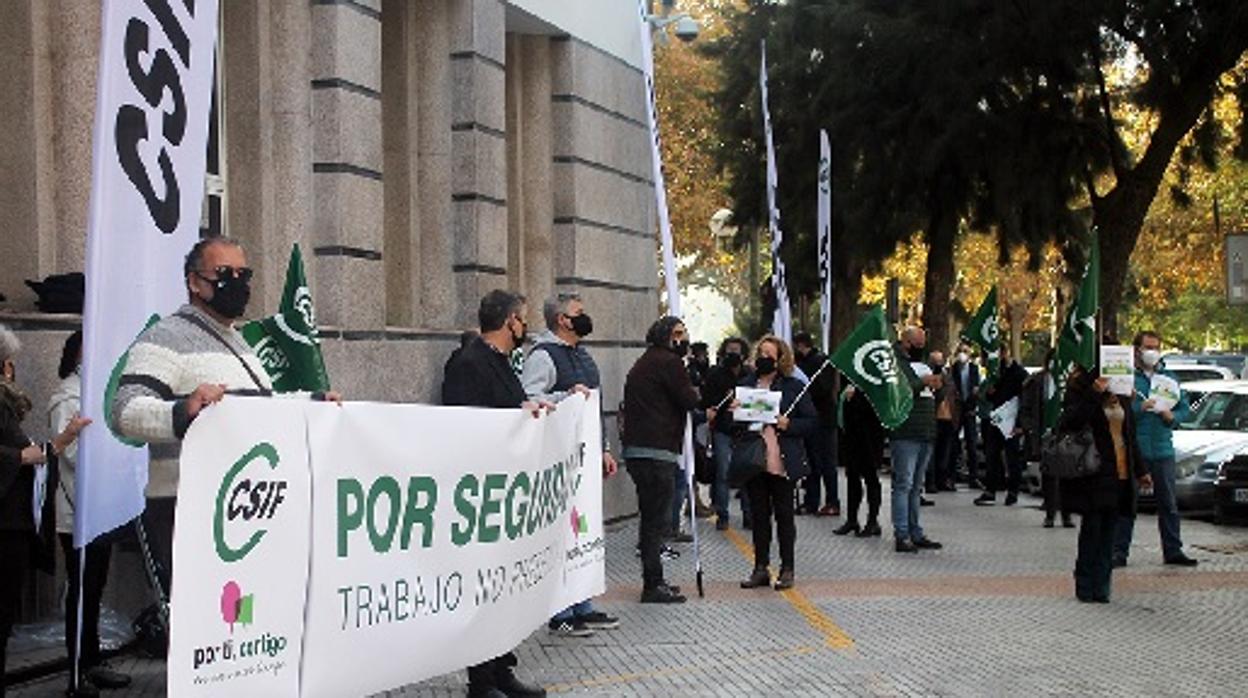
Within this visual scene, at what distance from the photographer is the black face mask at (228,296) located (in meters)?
6.96

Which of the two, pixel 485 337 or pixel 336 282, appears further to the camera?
pixel 336 282

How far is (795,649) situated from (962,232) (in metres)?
24.8

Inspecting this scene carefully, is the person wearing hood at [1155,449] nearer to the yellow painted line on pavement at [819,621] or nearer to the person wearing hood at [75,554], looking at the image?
the yellow painted line on pavement at [819,621]

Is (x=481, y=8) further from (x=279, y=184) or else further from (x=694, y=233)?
(x=694, y=233)

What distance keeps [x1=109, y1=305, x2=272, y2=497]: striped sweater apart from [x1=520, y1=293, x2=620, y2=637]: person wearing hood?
4.57 metres

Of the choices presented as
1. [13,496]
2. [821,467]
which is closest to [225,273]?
[13,496]

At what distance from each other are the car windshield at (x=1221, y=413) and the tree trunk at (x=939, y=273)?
9.11 m

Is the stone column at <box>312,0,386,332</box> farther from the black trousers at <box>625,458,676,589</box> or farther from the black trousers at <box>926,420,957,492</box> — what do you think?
the black trousers at <box>926,420,957,492</box>

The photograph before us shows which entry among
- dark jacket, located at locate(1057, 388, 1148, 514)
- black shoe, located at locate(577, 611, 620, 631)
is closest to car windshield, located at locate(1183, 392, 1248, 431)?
dark jacket, located at locate(1057, 388, 1148, 514)

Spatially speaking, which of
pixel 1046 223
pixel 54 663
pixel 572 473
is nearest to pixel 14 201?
pixel 54 663

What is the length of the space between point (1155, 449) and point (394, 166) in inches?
250

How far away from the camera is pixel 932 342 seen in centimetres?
3331

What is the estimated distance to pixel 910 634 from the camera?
11.8 m

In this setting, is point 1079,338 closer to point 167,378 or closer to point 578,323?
point 578,323
